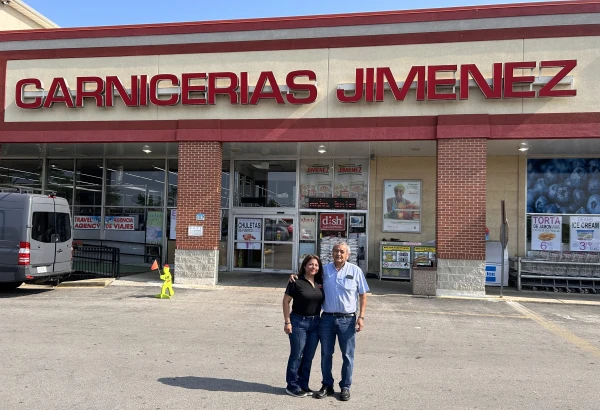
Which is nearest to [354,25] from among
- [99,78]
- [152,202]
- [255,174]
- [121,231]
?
[255,174]

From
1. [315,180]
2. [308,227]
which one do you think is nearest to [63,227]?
[308,227]

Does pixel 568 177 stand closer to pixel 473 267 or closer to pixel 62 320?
pixel 473 267

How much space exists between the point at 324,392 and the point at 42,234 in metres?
9.19

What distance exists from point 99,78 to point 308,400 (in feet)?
38.9

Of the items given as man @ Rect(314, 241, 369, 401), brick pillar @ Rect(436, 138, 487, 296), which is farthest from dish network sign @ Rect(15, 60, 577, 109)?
man @ Rect(314, 241, 369, 401)

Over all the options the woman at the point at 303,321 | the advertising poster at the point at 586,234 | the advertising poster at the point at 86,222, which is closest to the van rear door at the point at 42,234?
the advertising poster at the point at 86,222

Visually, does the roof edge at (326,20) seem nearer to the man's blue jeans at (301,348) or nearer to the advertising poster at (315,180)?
the advertising poster at (315,180)

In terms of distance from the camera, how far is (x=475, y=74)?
38.2ft

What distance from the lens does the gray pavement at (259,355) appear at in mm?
4664

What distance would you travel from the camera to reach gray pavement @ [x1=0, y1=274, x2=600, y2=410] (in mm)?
4664

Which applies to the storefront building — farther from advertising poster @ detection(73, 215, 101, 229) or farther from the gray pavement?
the gray pavement

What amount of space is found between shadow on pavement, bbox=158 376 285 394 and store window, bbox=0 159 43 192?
15727 millimetres

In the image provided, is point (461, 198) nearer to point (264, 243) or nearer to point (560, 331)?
point (560, 331)

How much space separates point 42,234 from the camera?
11.1 metres
